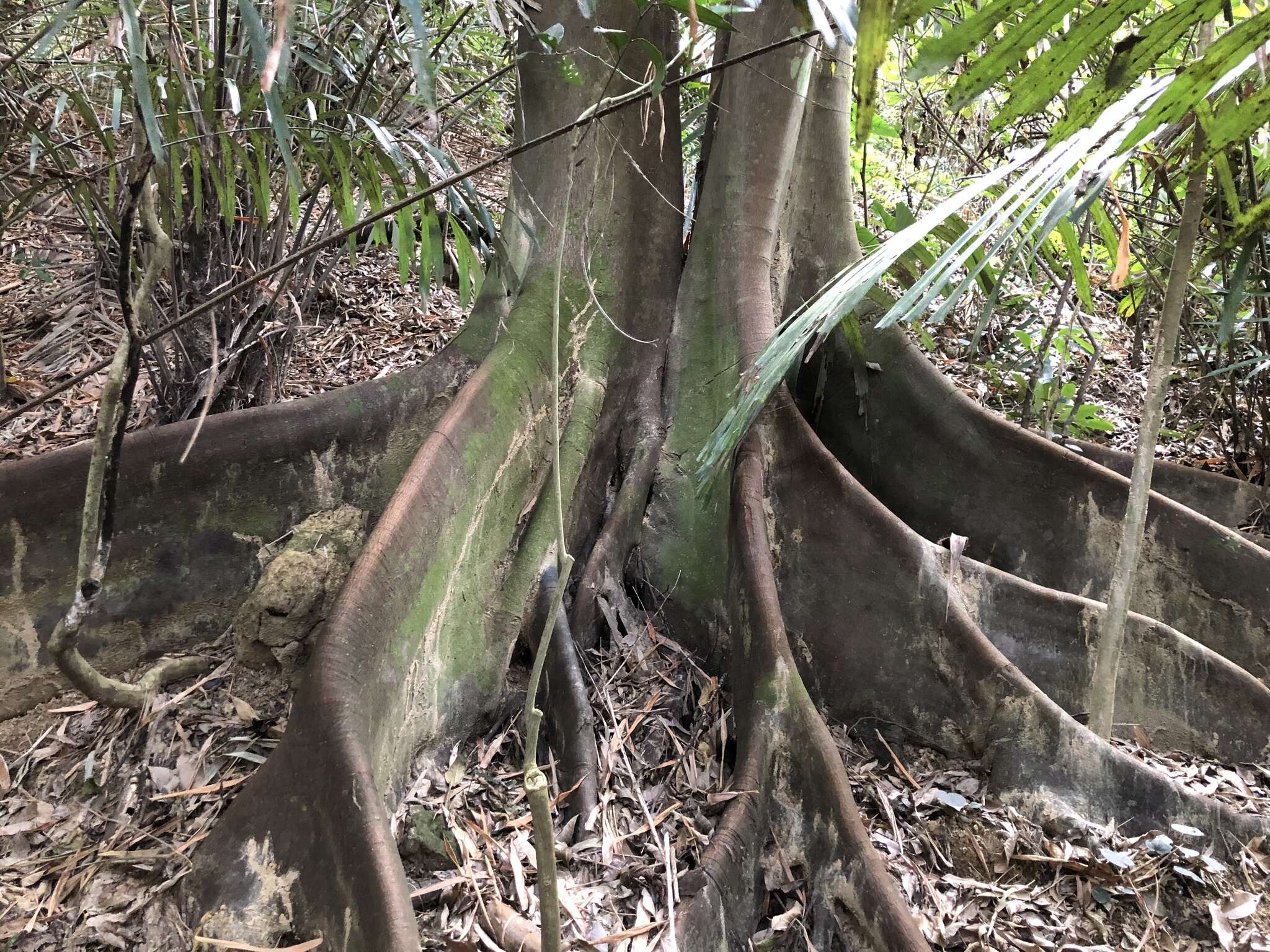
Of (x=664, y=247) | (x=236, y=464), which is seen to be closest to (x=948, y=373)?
(x=664, y=247)

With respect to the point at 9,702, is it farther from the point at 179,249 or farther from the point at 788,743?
the point at 788,743

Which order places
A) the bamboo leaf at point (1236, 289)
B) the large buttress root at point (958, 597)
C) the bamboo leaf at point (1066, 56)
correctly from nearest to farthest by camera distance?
the bamboo leaf at point (1066, 56), the bamboo leaf at point (1236, 289), the large buttress root at point (958, 597)

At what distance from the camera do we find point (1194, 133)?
86.2 inches

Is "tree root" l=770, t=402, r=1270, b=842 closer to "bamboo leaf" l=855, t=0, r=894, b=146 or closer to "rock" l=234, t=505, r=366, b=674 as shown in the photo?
"rock" l=234, t=505, r=366, b=674

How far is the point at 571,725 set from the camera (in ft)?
8.84

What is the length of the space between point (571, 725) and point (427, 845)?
1.84ft

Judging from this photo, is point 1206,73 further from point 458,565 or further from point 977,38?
point 458,565

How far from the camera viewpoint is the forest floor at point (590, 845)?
2.15m

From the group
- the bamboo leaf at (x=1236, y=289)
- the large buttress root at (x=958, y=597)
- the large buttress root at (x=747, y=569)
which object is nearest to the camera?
the large buttress root at (x=747, y=569)

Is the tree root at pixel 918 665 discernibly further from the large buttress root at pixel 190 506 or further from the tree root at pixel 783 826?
the large buttress root at pixel 190 506

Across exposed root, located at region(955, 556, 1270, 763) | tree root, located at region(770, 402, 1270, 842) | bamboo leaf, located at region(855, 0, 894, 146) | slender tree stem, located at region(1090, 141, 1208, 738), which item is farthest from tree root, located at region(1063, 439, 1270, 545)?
bamboo leaf, located at region(855, 0, 894, 146)

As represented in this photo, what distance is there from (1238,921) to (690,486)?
2.09m

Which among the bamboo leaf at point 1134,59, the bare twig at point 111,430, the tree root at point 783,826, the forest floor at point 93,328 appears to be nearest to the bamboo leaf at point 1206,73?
the bamboo leaf at point 1134,59

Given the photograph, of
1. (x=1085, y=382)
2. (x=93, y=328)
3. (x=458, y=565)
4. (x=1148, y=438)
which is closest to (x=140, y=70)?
(x=458, y=565)
